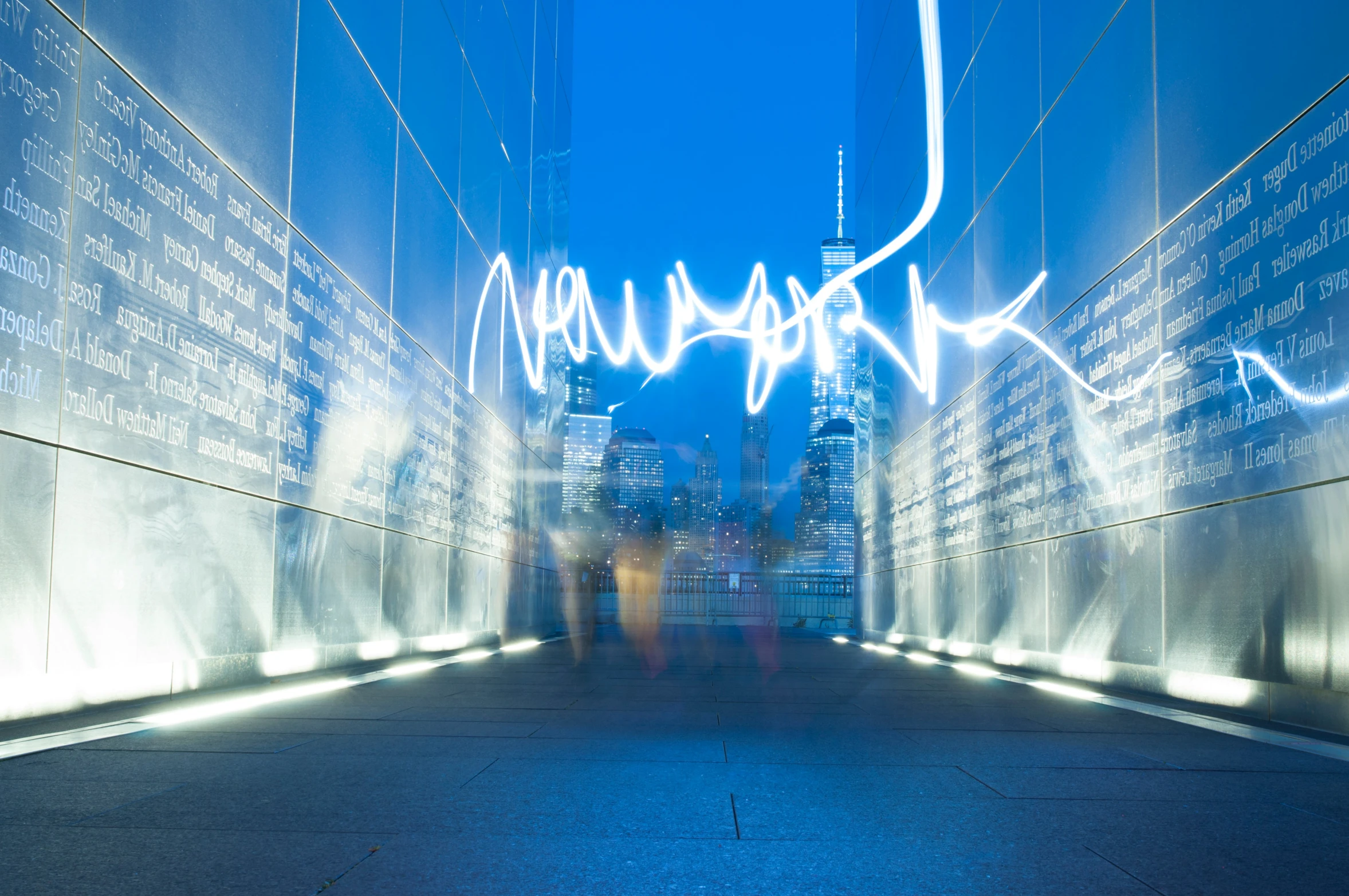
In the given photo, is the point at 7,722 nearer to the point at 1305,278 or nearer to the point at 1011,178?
the point at 1305,278

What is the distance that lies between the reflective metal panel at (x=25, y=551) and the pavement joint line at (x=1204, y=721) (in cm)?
742

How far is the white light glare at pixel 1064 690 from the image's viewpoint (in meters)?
10.0

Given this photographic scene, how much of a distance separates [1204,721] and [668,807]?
5.14 meters

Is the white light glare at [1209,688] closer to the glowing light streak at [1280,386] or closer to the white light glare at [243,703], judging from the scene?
the glowing light streak at [1280,386]

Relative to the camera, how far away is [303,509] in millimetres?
11078

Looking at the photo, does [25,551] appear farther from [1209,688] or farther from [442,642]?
[442,642]

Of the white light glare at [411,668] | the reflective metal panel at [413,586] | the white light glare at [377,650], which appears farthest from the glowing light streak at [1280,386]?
the reflective metal panel at [413,586]

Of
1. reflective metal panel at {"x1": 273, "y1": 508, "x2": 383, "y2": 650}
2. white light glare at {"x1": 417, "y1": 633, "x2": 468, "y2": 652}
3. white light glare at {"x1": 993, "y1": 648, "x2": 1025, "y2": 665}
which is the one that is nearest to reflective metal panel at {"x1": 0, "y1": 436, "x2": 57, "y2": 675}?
reflective metal panel at {"x1": 273, "y1": 508, "x2": 383, "y2": 650}

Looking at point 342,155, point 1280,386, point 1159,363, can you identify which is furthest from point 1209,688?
point 342,155

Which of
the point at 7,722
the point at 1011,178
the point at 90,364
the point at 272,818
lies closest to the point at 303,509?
the point at 90,364

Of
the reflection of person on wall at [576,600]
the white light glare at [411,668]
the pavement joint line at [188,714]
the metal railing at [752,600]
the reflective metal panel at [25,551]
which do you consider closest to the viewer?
the pavement joint line at [188,714]

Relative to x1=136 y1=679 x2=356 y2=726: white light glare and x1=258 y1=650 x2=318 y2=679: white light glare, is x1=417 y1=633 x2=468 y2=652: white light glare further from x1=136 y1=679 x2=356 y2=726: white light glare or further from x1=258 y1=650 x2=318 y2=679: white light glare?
x1=136 y1=679 x2=356 y2=726: white light glare

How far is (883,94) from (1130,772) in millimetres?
23049

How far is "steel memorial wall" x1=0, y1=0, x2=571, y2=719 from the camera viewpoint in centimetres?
656
